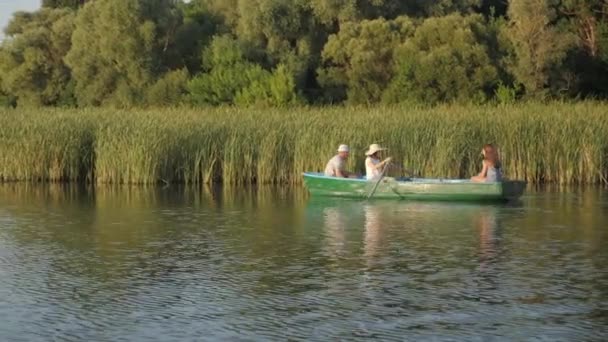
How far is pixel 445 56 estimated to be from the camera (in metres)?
36.0

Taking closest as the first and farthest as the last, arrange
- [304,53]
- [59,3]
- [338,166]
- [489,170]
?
[489,170], [338,166], [304,53], [59,3]

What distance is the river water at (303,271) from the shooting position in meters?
9.30

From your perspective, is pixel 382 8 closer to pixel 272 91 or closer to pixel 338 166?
pixel 272 91

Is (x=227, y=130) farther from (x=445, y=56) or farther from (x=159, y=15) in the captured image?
(x=159, y=15)

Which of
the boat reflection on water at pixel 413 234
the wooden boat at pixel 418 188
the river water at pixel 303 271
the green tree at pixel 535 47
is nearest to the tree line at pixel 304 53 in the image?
the green tree at pixel 535 47

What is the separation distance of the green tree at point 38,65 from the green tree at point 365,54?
31.6 ft

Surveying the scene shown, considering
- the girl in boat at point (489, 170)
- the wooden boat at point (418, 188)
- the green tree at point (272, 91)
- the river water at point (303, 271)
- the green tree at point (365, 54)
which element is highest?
the green tree at point (365, 54)

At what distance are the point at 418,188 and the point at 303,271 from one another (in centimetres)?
721

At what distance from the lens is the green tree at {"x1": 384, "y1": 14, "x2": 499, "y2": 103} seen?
36.1 metres

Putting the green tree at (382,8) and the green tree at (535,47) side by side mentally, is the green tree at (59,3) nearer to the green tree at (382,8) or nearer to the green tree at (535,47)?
the green tree at (382,8)

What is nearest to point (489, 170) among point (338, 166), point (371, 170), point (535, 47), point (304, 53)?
point (371, 170)

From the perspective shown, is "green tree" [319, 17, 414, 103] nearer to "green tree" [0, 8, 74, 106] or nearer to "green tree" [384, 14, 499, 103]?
"green tree" [384, 14, 499, 103]

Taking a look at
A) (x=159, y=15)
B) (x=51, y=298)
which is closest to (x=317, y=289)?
(x=51, y=298)

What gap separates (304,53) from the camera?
3916 cm
